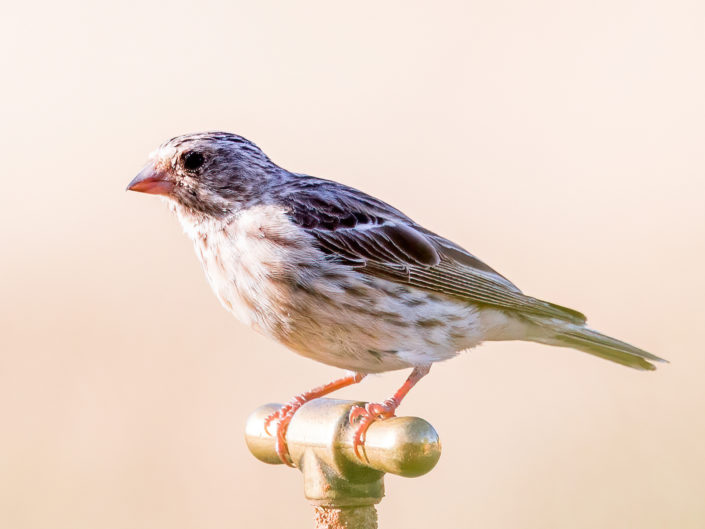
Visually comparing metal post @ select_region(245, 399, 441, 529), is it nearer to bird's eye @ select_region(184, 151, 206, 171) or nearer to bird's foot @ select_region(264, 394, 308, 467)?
bird's foot @ select_region(264, 394, 308, 467)

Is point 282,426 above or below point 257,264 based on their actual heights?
below

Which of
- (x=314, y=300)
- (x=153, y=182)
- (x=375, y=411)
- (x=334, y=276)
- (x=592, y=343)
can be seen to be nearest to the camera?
(x=375, y=411)

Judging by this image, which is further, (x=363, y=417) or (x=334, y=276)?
(x=334, y=276)

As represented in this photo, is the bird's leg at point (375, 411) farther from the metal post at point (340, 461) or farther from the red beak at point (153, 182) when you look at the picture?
the red beak at point (153, 182)

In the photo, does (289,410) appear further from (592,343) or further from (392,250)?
(592,343)

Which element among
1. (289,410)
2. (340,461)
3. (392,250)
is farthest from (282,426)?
(392,250)

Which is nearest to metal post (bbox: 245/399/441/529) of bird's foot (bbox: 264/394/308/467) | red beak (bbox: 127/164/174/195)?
bird's foot (bbox: 264/394/308/467)

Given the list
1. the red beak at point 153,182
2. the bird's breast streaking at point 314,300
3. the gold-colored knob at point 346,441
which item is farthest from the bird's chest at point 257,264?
the gold-colored knob at point 346,441
